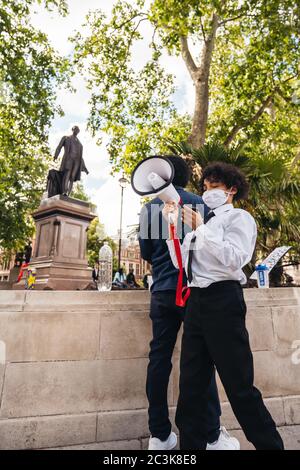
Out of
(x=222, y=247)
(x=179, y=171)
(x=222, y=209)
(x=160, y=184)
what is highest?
(x=179, y=171)

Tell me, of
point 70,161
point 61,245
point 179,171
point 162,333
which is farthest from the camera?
point 70,161

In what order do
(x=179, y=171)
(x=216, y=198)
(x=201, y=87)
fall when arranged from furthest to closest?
1. (x=201, y=87)
2. (x=179, y=171)
3. (x=216, y=198)

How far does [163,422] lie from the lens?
Answer: 2.31m

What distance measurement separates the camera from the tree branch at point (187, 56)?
1138cm

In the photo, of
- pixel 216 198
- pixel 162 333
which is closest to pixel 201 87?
pixel 216 198

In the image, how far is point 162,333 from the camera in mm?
2381

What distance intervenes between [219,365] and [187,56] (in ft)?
42.3

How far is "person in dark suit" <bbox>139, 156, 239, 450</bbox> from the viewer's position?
2.30m

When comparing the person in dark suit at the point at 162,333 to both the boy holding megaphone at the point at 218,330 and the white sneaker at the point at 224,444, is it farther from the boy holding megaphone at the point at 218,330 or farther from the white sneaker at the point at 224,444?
the boy holding megaphone at the point at 218,330

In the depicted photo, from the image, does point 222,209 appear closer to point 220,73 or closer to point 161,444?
point 161,444

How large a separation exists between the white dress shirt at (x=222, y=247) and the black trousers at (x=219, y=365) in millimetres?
73

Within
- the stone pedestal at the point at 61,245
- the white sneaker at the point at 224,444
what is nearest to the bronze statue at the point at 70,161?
the stone pedestal at the point at 61,245
